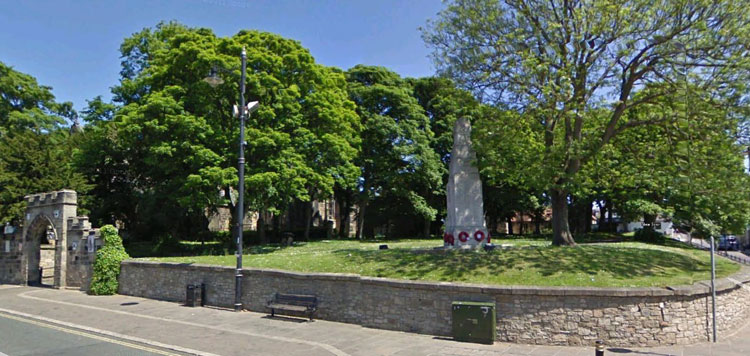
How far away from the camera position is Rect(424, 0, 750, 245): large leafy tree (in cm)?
1460

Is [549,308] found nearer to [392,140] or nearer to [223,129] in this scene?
[223,129]

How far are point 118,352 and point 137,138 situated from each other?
722 inches

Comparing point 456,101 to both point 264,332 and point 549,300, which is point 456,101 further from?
point 264,332

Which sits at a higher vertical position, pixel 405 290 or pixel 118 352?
pixel 405 290

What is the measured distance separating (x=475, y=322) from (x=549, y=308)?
1.73m

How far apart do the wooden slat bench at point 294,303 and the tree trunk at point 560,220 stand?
9.51m

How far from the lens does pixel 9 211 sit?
25.8 metres

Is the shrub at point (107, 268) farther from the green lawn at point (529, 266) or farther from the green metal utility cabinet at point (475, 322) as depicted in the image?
the green metal utility cabinet at point (475, 322)

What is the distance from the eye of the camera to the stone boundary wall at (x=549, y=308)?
10.9m

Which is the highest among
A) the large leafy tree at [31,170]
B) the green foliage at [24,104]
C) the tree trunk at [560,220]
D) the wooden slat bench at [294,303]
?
the green foliage at [24,104]

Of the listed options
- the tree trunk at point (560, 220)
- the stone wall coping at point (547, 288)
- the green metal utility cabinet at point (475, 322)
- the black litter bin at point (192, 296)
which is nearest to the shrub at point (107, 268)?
the black litter bin at point (192, 296)

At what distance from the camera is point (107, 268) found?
20.7m

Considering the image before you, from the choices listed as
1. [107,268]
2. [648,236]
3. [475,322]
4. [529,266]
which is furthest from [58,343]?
[648,236]

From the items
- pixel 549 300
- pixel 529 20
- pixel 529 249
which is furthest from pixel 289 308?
pixel 529 20
